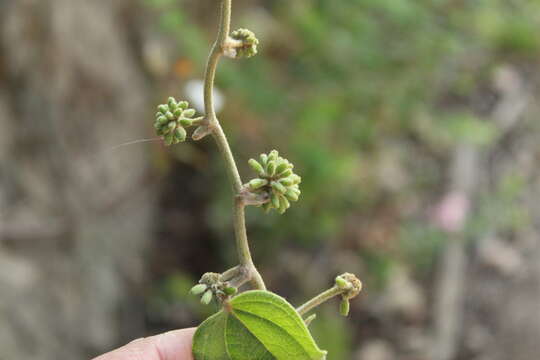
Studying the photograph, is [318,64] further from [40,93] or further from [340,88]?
[40,93]

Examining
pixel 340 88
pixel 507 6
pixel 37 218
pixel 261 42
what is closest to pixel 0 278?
pixel 37 218

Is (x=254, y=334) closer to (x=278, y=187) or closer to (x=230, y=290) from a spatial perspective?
(x=230, y=290)

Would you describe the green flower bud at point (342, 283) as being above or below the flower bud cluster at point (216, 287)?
above

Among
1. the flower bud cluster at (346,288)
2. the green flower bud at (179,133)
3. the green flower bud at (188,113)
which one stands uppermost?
the green flower bud at (188,113)

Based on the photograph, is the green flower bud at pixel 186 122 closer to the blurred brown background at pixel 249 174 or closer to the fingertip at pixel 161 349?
the fingertip at pixel 161 349

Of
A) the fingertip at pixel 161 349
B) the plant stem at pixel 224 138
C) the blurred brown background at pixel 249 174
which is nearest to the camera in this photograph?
the plant stem at pixel 224 138

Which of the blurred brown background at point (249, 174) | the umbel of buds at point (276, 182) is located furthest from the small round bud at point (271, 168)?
the blurred brown background at point (249, 174)

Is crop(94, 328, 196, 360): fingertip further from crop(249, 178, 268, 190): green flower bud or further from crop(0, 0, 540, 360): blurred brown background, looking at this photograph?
crop(0, 0, 540, 360): blurred brown background
